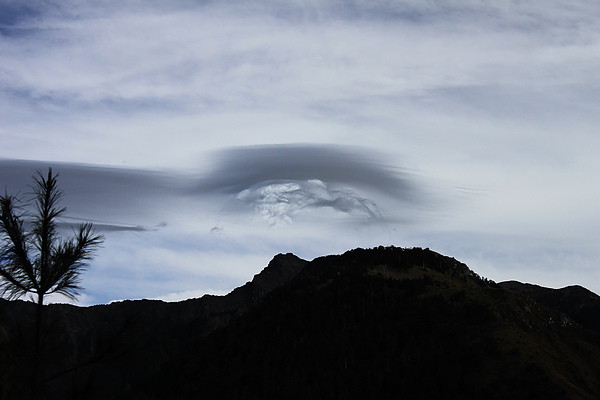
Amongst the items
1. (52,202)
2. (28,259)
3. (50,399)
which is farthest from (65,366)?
(52,202)

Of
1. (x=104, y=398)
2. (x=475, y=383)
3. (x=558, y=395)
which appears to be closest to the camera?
(x=104, y=398)

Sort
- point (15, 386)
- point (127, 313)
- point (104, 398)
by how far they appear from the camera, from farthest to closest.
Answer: point (127, 313) < point (104, 398) < point (15, 386)

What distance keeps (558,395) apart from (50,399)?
7621 inches

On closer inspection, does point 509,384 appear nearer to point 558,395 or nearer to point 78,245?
point 558,395

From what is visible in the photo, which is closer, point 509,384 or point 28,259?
point 28,259

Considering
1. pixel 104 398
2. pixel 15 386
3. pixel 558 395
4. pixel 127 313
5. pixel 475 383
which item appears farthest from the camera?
pixel 475 383

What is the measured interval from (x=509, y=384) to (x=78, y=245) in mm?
197316

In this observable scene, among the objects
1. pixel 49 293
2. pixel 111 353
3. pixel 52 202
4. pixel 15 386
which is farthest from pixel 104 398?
pixel 52 202

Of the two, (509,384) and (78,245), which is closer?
(78,245)

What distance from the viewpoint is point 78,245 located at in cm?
1667

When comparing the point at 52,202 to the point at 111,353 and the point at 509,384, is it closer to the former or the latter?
the point at 111,353

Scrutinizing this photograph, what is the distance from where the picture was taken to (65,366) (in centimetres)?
1605

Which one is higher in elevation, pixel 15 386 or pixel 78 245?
pixel 78 245

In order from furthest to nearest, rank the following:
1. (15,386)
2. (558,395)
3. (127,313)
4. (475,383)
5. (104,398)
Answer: (475,383) → (558,395) → (127,313) → (104,398) → (15,386)
